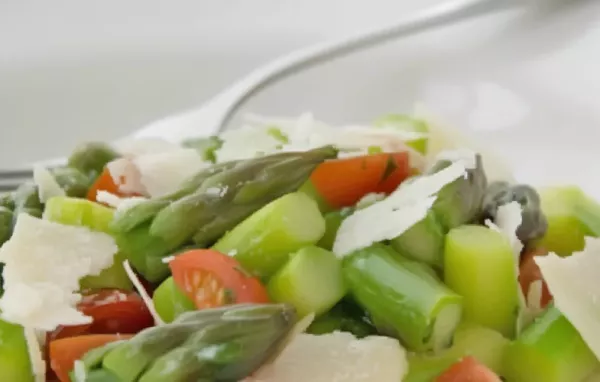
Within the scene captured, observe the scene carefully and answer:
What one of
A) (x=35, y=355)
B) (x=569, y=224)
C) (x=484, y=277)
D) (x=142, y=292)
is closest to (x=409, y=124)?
(x=569, y=224)

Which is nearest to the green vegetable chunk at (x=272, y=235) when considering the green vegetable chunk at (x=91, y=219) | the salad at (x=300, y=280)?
the salad at (x=300, y=280)

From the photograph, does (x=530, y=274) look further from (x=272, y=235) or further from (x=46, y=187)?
(x=46, y=187)

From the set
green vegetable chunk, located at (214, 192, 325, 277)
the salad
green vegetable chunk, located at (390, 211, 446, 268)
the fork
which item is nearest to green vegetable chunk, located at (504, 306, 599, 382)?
the salad

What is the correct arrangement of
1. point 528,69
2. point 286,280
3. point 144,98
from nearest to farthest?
point 286,280, point 528,69, point 144,98

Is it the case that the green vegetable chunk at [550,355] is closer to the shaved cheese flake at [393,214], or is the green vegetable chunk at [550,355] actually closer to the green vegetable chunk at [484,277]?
the green vegetable chunk at [484,277]

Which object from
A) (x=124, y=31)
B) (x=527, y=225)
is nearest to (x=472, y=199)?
(x=527, y=225)

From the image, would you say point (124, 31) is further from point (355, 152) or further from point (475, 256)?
point (475, 256)
